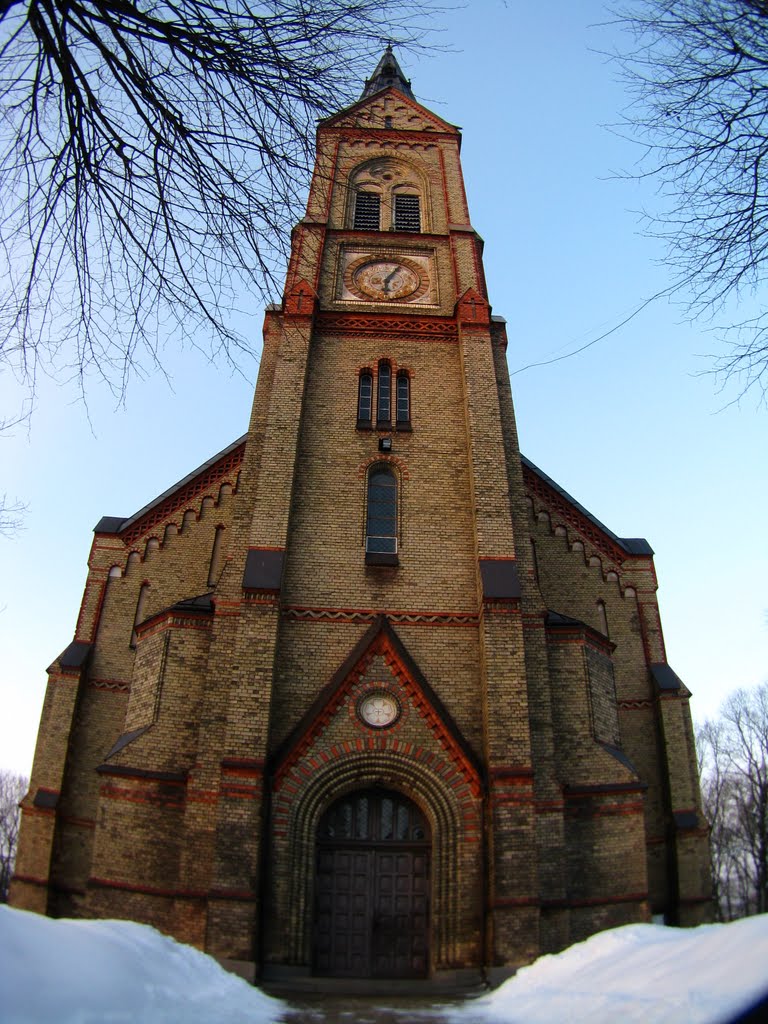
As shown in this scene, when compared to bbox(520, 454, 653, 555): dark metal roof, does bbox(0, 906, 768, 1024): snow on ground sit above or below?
below

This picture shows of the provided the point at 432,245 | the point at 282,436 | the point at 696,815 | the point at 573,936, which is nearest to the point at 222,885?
the point at 573,936

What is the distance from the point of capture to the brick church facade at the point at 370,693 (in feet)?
35.6

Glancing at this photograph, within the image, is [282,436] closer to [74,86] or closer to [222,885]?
[222,885]

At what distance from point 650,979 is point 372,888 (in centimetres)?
795

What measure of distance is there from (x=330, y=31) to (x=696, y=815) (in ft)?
44.4

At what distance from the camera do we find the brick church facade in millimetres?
10836

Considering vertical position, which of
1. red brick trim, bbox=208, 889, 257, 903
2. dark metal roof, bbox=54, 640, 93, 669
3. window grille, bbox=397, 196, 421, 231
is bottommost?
red brick trim, bbox=208, 889, 257, 903

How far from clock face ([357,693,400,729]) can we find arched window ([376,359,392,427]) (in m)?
5.55

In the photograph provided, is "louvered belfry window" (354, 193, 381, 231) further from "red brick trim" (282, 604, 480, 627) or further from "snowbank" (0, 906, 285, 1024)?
"snowbank" (0, 906, 285, 1024)

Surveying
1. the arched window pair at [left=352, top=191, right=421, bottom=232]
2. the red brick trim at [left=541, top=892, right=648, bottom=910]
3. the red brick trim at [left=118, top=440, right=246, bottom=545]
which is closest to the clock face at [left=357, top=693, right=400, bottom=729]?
the red brick trim at [left=541, top=892, right=648, bottom=910]

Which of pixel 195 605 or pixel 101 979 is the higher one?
pixel 195 605

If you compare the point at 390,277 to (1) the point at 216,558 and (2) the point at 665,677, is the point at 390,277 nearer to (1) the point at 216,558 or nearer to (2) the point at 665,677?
(1) the point at 216,558

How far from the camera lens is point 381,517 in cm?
1416

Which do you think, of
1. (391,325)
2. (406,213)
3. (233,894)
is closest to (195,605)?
(233,894)
